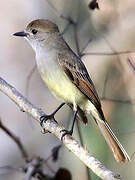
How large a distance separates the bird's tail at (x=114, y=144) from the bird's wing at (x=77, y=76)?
0.33 ft

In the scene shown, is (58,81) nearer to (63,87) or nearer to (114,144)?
(63,87)

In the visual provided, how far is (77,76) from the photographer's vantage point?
16.1 feet

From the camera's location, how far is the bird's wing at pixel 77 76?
16.0 ft

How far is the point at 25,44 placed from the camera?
7.70m

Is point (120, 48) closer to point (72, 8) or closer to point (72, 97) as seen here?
point (72, 8)

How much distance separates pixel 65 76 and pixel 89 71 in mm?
1721

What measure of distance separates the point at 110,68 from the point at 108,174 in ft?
9.52

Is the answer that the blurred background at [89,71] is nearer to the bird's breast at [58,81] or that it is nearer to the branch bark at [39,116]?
the bird's breast at [58,81]

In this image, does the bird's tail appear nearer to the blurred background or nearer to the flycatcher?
the flycatcher

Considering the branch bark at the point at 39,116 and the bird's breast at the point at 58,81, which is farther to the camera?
the bird's breast at the point at 58,81

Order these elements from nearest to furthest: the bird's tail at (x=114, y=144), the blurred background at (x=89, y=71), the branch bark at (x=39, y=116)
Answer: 1. the branch bark at (x=39, y=116)
2. the bird's tail at (x=114, y=144)
3. the blurred background at (x=89, y=71)

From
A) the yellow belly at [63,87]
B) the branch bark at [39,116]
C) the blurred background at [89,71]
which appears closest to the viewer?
the branch bark at [39,116]

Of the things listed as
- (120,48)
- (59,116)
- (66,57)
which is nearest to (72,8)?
(120,48)

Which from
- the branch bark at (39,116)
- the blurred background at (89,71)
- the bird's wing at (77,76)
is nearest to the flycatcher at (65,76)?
the bird's wing at (77,76)
